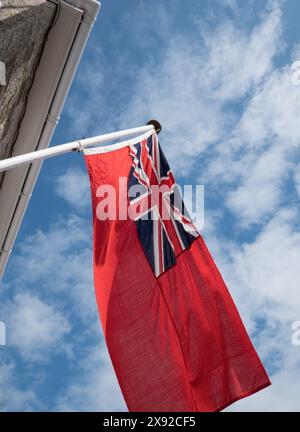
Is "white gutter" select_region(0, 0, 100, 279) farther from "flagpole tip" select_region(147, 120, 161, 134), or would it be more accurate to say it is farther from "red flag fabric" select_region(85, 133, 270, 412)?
"flagpole tip" select_region(147, 120, 161, 134)

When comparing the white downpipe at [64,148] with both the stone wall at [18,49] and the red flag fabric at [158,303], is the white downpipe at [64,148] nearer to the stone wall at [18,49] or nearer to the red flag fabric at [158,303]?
the red flag fabric at [158,303]

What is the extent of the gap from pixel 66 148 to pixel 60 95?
3.66ft

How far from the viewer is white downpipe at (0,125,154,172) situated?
4.54 meters

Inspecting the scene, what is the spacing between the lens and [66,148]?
5.57 metres

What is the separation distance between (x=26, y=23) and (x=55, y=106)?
54.1 inches

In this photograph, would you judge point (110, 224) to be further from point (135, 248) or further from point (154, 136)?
point (154, 136)

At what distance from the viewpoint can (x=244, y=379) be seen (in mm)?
5754

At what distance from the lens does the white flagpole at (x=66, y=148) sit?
4543mm

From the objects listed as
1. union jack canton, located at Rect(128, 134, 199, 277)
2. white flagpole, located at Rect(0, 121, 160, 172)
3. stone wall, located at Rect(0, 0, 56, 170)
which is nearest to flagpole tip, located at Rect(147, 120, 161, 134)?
white flagpole, located at Rect(0, 121, 160, 172)

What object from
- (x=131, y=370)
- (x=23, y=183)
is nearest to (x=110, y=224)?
(x=131, y=370)

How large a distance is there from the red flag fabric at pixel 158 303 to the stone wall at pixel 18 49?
3.74ft

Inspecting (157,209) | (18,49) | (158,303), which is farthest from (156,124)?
(158,303)

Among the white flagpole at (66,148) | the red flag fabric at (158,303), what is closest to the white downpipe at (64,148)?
the white flagpole at (66,148)
